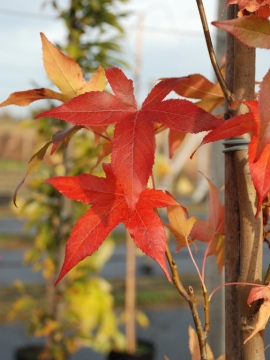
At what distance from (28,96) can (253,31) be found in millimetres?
221

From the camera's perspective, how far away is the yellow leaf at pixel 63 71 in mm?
500

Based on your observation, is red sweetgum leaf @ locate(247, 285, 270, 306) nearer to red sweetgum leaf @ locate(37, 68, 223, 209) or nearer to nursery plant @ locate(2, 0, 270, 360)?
nursery plant @ locate(2, 0, 270, 360)

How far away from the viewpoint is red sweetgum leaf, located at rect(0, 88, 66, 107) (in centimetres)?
52

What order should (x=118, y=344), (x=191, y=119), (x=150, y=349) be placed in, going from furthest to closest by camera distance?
(x=150, y=349)
(x=118, y=344)
(x=191, y=119)

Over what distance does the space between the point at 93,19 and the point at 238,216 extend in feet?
7.11

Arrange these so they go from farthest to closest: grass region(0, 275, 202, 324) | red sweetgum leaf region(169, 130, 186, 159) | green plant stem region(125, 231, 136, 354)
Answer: grass region(0, 275, 202, 324) → green plant stem region(125, 231, 136, 354) → red sweetgum leaf region(169, 130, 186, 159)

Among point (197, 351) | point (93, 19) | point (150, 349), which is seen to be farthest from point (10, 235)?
point (197, 351)

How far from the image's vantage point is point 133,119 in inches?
16.6

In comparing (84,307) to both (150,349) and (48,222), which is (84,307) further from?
(150,349)

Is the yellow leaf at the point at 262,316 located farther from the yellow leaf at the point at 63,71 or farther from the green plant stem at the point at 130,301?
the green plant stem at the point at 130,301

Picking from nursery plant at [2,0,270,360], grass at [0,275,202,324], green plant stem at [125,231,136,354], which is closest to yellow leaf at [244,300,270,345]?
nursery plant at [2,0,270,360]

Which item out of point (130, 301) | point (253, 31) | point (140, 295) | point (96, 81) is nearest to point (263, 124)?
point (253, 31)

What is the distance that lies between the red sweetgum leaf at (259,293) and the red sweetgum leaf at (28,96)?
0.23m

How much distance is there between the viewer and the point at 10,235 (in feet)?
30.8
